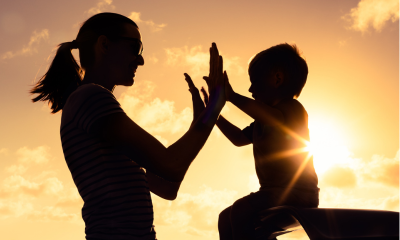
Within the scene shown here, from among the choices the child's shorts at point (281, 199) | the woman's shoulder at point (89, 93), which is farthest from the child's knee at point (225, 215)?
the woman's shoulder at point (89, 93)

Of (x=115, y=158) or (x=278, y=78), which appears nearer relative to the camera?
(x=115, y=158)

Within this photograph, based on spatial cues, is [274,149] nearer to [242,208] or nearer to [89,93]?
[242,208]

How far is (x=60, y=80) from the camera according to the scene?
244 centimetres

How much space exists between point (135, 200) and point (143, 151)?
32 cm

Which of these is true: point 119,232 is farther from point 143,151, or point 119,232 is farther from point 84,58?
point 84,58

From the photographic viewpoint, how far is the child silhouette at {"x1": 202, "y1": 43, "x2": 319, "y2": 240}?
2.90 meters

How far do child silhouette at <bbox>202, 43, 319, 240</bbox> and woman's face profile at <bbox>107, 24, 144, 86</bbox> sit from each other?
0.92m

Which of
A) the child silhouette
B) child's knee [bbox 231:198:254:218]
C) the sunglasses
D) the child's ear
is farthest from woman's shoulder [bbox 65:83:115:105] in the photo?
the child's ear

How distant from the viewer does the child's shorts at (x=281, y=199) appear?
9.41 ft

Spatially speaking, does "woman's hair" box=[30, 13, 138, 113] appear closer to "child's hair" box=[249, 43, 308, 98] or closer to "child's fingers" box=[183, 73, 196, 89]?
"child's fingers" box=[183, 73, 196, 89]

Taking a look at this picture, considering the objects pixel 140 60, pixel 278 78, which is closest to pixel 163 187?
pixel 140 60

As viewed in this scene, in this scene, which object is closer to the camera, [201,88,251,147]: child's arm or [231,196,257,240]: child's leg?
[231,196,257,240]: child's leg

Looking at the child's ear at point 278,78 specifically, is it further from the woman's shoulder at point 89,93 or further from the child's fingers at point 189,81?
the woman's shoulder at point 89,93

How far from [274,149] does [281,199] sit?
1.60 ft
